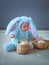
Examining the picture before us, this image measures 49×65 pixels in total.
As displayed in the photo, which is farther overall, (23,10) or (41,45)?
(23,10)

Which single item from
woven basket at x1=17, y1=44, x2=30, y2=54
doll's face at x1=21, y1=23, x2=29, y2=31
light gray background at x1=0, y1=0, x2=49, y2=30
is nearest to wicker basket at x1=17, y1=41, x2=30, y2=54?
woven basket at x1=17, y1=44, x2=30, y2=54

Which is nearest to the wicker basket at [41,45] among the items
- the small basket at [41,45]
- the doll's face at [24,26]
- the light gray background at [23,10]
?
the small basket at [41,45]

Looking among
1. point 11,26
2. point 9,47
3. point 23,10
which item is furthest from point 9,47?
point 23,10

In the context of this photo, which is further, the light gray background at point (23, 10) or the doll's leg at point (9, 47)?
the light gray background at point (23, 10)

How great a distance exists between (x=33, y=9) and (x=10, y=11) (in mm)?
171

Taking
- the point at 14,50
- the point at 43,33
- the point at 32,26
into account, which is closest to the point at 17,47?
the point at 14,50

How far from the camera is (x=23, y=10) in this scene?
1.21m

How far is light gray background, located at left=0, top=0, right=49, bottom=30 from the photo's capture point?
3.90ft

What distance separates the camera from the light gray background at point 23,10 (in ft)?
3.90

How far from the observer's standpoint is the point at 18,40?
3.18ft

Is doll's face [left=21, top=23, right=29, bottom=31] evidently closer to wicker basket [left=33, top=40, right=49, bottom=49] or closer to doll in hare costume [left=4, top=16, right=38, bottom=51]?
doll in hare costume [left=4, top=16, right=38, bottom=51]

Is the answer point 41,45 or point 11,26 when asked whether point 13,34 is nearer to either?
point 11,26

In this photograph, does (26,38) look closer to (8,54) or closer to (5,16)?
(8,54)

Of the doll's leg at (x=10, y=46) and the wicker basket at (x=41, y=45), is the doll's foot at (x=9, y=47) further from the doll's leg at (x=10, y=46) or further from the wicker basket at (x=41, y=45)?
the wicker basket at (x=41, y=45)
